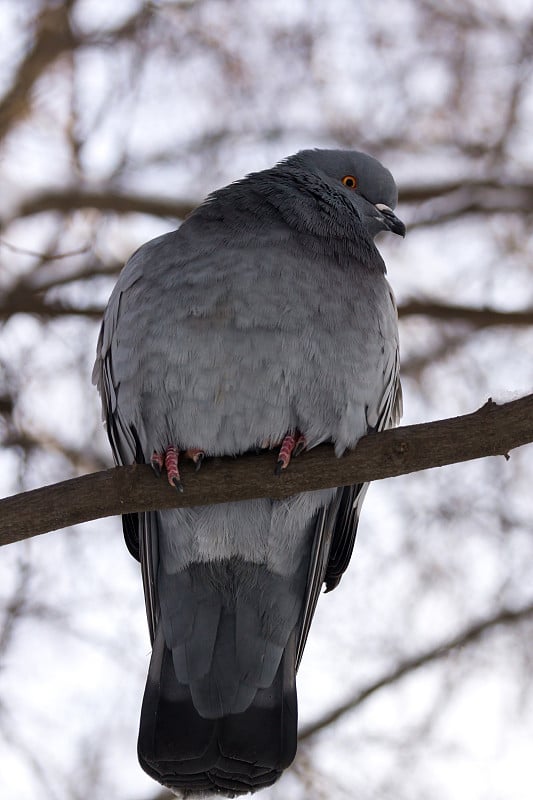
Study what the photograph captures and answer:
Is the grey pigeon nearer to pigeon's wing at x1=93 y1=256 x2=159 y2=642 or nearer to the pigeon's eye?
pigeon's wing at x1=93 y1=256 x2=159 y2=642

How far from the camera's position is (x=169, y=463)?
4.61 m

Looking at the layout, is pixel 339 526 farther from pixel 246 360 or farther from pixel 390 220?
pixel 390 220

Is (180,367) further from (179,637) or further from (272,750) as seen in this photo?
(272,750)

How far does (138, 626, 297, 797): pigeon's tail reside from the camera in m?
4.78

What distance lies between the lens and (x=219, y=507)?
5.03m

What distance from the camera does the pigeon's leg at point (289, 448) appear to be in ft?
14.8

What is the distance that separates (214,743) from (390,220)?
3.05 meters

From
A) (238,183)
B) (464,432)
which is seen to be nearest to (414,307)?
(238,183)

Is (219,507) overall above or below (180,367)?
below

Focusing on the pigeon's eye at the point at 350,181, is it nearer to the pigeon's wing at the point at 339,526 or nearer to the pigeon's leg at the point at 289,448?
the pigeon's wing at the point at 339,526

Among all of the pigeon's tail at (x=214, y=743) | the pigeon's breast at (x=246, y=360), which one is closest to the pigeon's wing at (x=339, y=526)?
the pigeon's breast at (x=246, y=360)

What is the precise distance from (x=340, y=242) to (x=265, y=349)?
0.91 meters

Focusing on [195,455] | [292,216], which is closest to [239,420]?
[195,455]

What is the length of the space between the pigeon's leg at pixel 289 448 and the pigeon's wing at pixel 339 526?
462 mm
